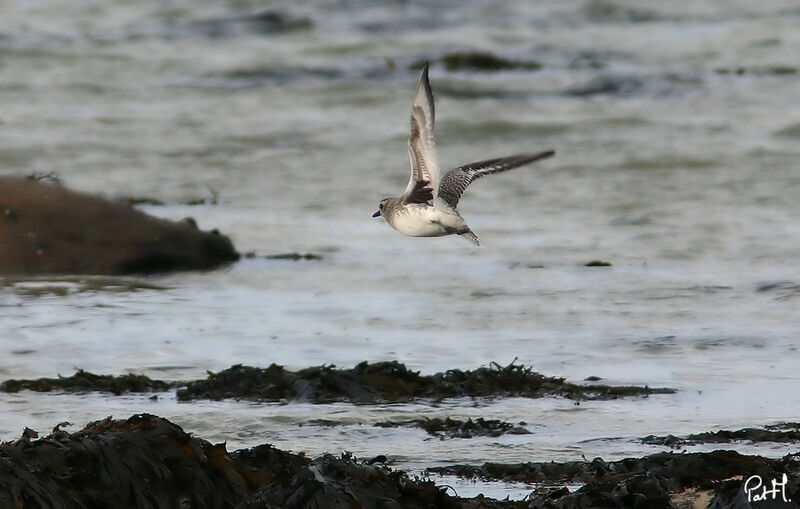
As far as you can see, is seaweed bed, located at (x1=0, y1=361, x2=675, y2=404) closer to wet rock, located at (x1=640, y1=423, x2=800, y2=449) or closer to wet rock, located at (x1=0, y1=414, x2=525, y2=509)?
wet rock, located at (x1=640, y1=423, x2=800, y2=449)

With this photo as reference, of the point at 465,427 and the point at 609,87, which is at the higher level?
the point at 609,87

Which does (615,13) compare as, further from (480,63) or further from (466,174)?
(466,174)

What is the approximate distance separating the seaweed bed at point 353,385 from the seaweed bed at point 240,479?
161 centimetres

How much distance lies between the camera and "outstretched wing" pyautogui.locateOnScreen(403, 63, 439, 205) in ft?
18.1

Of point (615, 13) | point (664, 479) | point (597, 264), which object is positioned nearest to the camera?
point (664, 479)

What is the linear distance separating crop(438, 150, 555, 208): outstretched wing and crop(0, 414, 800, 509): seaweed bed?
1.89 m

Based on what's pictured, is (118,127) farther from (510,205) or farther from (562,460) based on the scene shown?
(562,460)

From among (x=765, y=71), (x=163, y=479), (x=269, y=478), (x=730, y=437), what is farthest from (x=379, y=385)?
(x=765, y=71)

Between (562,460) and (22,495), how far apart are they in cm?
189

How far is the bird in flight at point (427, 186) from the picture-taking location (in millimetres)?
5535

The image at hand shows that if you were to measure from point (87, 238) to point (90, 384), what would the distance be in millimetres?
2751

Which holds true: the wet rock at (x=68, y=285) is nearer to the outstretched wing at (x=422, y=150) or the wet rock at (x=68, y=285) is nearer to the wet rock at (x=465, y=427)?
the outstretched wing at (x=422, y=150)

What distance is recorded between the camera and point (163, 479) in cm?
393
